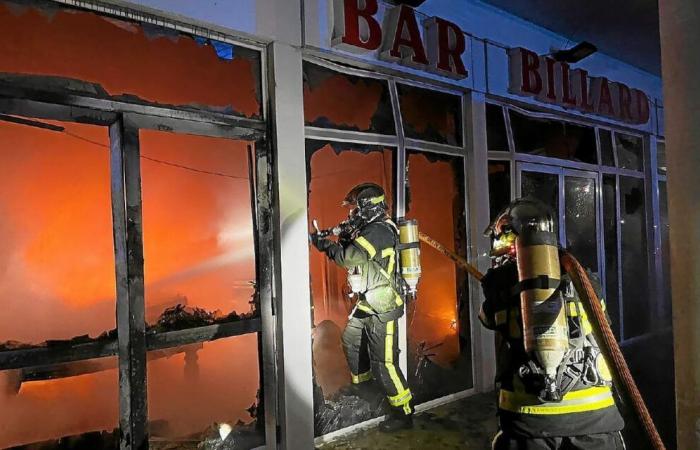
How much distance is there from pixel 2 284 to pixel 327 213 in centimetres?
263

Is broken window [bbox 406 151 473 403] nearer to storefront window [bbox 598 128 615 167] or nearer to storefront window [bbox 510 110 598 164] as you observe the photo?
storefront window [bbox 510 110 598 164]

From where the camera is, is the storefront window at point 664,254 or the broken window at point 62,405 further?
the storefront window at point 664,254

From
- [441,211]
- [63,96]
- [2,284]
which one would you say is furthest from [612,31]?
[2,284]

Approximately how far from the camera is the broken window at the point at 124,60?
3.27 m

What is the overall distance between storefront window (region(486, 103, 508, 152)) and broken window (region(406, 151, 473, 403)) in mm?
603

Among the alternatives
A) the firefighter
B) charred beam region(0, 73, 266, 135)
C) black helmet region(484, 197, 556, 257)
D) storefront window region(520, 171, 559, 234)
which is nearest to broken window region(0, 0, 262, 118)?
charred beam region(0, 73, 266, 135)

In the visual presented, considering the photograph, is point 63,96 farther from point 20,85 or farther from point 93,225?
point 93,225

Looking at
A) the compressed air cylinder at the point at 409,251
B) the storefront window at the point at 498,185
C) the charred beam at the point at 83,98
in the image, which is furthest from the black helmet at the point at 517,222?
the storefront window at the point at 498,185

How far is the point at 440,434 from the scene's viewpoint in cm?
483

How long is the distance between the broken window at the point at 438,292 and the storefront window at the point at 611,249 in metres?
3.50

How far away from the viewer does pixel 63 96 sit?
132 inches

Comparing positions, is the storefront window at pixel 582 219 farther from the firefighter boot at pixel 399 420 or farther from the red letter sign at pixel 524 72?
the firefighter boot at pixel 399 420

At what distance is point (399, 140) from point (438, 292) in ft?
5.85

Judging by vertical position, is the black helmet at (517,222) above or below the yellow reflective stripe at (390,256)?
above
